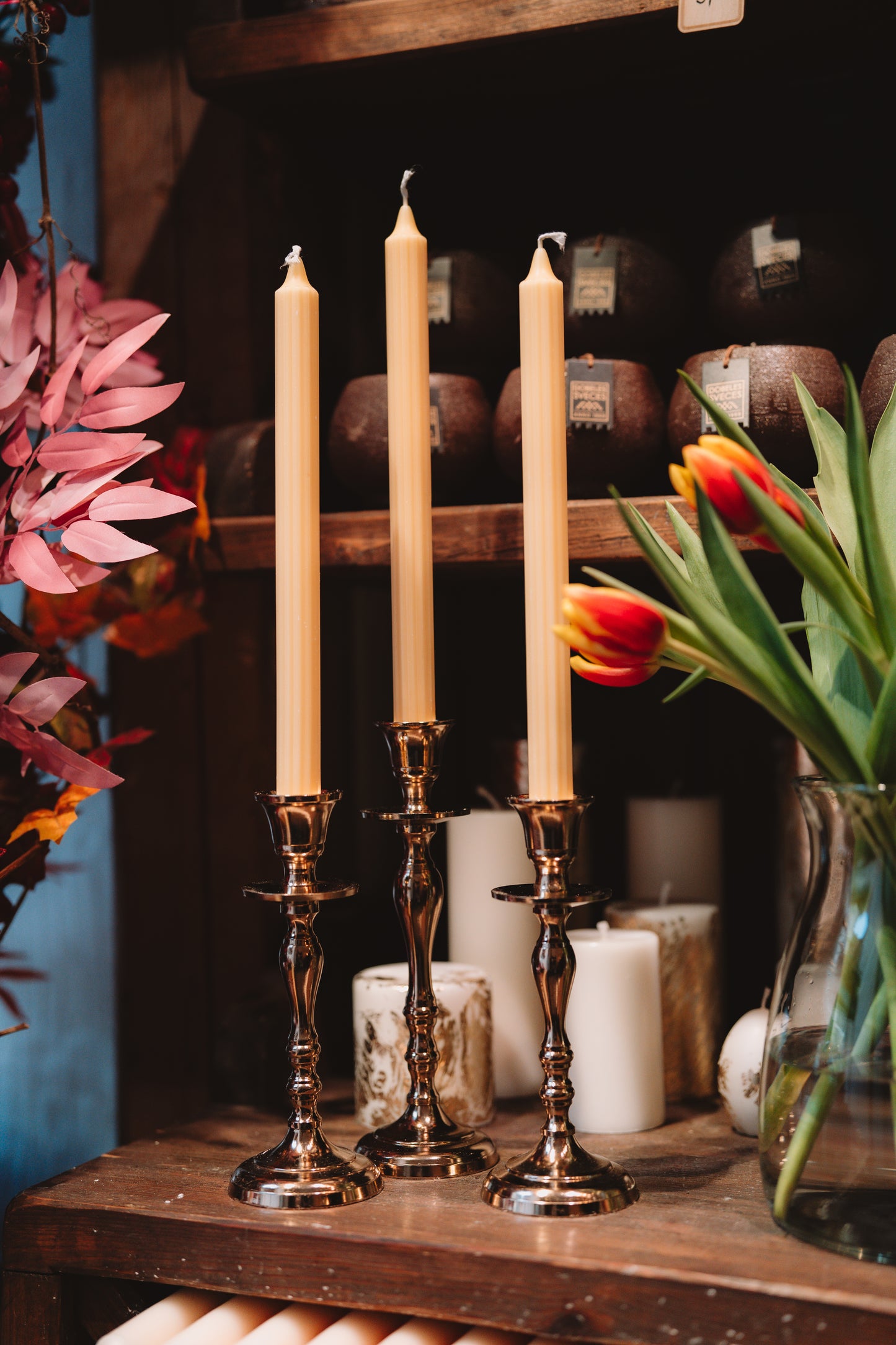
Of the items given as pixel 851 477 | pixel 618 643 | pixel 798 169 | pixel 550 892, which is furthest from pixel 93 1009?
pixel 798 169

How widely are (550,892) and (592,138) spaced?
2.20ft

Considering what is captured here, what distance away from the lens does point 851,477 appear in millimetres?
552

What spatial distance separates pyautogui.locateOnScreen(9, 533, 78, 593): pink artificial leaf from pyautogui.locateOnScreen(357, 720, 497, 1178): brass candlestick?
0.64 ft

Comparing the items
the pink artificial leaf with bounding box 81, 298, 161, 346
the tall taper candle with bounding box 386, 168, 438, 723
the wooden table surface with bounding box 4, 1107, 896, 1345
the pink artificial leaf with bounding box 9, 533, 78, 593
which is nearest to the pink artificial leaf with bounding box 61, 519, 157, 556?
the pink artificial leaf with bounding box 9, 533, 78, 593

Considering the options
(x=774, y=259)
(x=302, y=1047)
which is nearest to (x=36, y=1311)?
(x=302, y=1047)

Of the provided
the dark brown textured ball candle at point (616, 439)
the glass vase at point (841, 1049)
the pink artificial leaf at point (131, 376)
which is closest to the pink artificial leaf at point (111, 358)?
the pink artificial leaf at point (131, 376)

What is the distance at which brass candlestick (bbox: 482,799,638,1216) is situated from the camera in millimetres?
619

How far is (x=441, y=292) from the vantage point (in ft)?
2.84

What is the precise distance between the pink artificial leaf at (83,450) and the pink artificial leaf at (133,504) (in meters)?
0.02

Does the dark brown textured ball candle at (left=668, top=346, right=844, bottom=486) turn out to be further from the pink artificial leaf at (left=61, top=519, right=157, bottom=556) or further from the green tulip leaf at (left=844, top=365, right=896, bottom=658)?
the pink artificial leaf at (left=61, top=519, right=157, bottom=556)

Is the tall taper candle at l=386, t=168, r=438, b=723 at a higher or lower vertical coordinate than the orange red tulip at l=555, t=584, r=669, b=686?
higher

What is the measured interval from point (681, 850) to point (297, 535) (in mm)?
440

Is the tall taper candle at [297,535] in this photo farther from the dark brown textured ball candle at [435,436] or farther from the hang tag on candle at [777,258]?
the hang tag on candle at [777,258]

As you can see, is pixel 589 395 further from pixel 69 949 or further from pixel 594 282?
pixel 69 949
